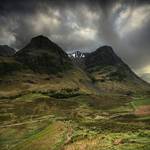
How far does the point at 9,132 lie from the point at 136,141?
2325 inches

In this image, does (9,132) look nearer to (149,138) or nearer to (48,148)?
(48,148)

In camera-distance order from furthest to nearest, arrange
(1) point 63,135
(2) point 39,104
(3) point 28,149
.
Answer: (2) point 39,104
(1) point 63,135
(3) point 28,149

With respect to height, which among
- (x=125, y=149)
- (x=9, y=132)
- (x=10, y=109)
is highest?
(x=10, y=109)

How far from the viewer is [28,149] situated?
61625 millimetres

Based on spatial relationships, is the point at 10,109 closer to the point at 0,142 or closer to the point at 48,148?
the point at 0,142

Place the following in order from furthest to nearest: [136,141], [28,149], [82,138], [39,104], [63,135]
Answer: [39,104]
[63,135]
[28,149]
[82,138]
[136,141]

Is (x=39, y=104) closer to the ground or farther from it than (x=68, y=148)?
farther from it

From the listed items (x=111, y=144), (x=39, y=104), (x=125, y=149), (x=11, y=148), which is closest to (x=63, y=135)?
(x=11, y=148)

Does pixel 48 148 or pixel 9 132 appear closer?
pixel 48 148

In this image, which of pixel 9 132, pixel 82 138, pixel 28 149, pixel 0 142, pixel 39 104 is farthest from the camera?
pixel 39 104

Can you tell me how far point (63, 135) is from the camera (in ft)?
218

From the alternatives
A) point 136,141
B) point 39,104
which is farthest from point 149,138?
point 39,104

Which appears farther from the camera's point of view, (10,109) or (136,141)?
(10,109)

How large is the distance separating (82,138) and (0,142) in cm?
3233
